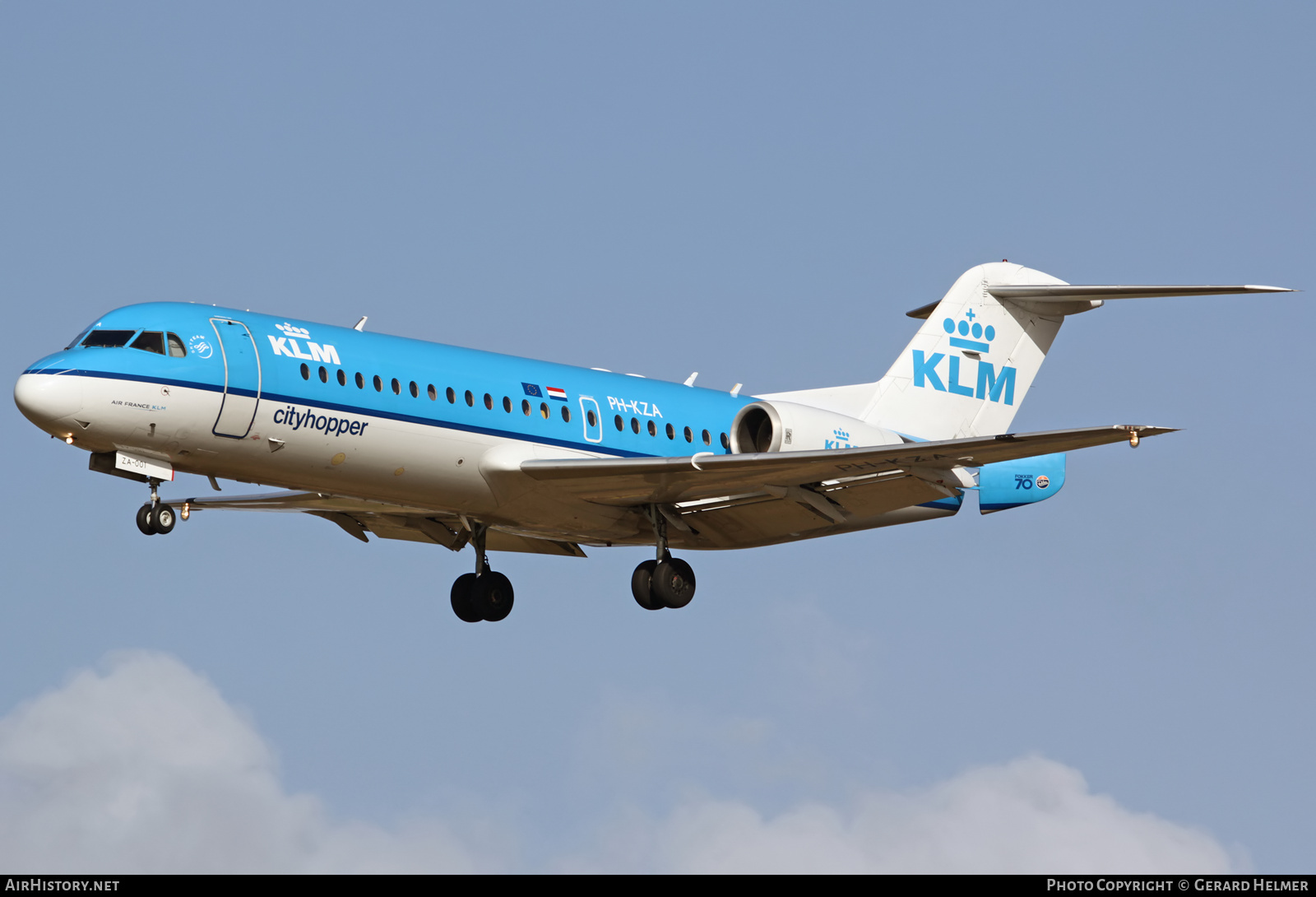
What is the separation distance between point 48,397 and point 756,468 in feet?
29.2

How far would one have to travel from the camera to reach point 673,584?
84.5 ft

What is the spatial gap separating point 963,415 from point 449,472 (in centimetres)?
1000

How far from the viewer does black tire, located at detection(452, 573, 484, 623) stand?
90.5ft

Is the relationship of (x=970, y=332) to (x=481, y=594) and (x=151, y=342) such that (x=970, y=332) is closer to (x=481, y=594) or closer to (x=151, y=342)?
(x=481, y=594)

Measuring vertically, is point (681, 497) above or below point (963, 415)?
below

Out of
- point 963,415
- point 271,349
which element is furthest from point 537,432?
point 963,415

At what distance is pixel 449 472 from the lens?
2397 cm

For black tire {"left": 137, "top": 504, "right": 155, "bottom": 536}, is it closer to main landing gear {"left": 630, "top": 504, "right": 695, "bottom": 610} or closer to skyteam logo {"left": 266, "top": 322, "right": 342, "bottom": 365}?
skyteam logo {"left": 266, "top": 322, "right": 342, "bottom": 365}

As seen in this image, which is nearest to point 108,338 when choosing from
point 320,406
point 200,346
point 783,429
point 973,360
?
point 200,346

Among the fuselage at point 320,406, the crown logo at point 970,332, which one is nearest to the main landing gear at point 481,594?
the fuselage at point 320,406
